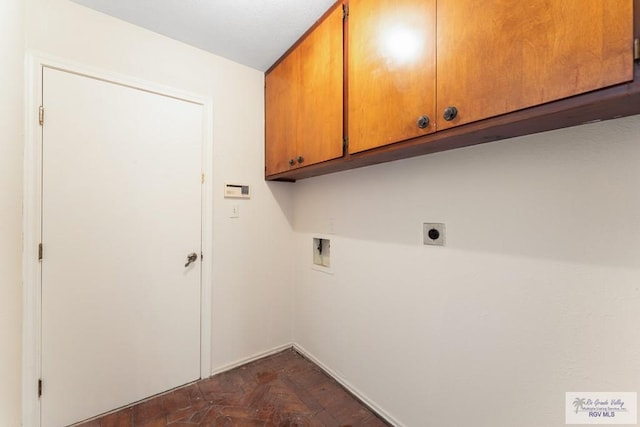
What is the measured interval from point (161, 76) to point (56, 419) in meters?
2.19

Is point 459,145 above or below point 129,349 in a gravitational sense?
above

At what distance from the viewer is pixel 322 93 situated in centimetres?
155

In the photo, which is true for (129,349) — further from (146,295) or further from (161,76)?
(161,76)

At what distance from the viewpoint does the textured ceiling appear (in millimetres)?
1469

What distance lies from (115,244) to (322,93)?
1.61 m

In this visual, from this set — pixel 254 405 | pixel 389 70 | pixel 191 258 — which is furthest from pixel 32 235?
pixel 389 70

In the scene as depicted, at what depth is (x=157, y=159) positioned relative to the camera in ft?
5.66

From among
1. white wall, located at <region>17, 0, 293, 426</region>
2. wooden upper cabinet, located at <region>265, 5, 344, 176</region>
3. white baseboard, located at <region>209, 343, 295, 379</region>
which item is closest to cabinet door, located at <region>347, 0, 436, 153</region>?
wooden upper cabinet, located at <region>265, 5, 344, 176</region>

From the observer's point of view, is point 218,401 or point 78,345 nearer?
point 78,345

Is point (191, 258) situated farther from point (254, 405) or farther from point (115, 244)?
point (254, 405)

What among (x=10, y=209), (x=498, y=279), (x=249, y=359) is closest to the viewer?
(x=10, y=209)

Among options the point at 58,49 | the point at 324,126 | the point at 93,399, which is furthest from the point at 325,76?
the point at 93,399

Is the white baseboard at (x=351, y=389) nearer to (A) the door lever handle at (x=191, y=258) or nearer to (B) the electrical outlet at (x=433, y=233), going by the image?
(B) the electrical outlet at (x=433, y=233)

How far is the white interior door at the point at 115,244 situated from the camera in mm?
1436
